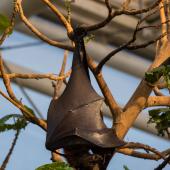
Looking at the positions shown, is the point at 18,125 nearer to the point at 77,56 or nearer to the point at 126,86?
the point at 77,56

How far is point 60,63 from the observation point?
5.15 m

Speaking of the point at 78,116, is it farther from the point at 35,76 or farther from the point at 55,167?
the point at 55,167

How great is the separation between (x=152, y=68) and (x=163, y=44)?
110 millimetres

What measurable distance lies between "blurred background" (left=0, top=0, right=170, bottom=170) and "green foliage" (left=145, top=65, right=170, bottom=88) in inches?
112

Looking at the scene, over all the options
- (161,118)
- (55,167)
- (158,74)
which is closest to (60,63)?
(161,118)

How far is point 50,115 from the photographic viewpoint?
153 cm

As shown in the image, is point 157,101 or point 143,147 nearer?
point 143,147

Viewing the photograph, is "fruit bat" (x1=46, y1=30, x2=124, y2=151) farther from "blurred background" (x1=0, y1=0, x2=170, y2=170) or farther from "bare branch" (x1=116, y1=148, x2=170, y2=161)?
"blurred background" (x1=0, y1=0, x2=170, y2=170)

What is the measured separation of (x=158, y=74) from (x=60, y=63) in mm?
3790

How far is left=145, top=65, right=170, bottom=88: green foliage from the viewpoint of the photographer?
1.36 meters

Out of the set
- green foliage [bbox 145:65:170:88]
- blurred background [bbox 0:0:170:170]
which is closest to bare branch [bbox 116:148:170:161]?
green foliage [bbox 145:65:170:88]

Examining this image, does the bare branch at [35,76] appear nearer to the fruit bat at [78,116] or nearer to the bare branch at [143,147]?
the fruit bat at [78,116]

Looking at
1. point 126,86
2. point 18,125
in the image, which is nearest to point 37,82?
point 126,86

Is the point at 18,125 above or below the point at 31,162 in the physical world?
below
